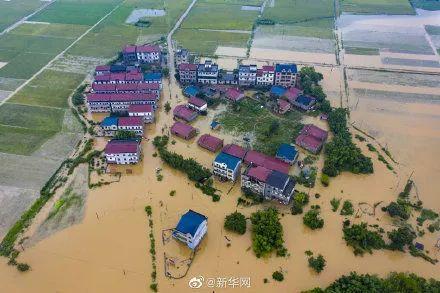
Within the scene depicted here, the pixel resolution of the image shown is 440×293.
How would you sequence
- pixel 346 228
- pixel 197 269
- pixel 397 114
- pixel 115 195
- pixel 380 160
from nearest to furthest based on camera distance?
pixel 197 269
pixel 346 228
pixel 115 195
pixel 380 160
pixel 397 114

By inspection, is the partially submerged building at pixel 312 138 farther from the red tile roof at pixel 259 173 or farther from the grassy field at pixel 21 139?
the grassy field at pixel 21 139

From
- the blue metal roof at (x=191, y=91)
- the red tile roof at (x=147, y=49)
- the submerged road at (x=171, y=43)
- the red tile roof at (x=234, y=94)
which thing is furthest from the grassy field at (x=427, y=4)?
the blue metal roof at (x=191, y=91)

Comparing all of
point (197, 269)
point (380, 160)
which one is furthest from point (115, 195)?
point (380, 160)

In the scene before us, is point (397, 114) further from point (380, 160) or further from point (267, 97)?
point (267, 97)

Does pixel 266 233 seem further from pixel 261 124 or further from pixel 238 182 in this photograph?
pixel 261 124

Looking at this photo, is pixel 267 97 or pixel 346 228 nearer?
pixel 346 228

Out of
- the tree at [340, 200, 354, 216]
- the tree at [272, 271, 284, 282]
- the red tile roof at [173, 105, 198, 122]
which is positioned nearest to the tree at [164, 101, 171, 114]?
the red tile roof at [173, 105, 198, 122]

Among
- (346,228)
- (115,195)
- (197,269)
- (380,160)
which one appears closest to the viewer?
(197,269)
